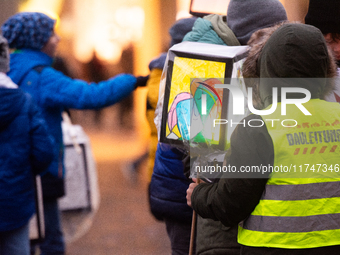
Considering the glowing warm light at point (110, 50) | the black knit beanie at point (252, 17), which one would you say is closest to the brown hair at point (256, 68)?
the black knit beanie at point (252, 17)

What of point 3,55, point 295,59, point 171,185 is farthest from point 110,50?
point 295,59

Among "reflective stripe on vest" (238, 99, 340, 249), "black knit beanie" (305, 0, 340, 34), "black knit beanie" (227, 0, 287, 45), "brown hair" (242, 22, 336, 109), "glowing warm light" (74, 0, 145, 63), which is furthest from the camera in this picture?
"glowing warm light" (74, 0, 145, 63)

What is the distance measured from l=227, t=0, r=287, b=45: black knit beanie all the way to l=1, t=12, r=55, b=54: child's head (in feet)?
5.24

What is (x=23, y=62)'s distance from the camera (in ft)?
9.96

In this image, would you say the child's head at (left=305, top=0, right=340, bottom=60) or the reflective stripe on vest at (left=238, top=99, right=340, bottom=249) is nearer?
the reflective stripe on vest at (left=238, top=99, right=340, bottom=249)

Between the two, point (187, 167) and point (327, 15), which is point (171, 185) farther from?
point (327, 15)

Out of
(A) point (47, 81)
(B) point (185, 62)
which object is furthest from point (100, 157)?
(B) point (185, 62)

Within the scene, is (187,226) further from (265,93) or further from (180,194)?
(265,93)

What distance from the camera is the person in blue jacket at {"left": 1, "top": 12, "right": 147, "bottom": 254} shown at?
304 centimetres

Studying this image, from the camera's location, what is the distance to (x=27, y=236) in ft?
8.95

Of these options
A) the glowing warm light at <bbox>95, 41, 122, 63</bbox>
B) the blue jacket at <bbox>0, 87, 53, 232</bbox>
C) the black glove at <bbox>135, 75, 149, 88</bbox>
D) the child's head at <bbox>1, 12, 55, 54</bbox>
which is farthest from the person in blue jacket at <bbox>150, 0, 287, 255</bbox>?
the glowing warm light at <bbox>95, 41, 122, 63</bbox>

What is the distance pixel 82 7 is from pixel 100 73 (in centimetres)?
411

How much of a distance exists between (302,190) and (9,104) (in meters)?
1.68

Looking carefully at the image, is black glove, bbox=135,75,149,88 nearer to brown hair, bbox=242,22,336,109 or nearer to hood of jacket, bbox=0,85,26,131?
hood of jacket, bbox=0,85,26,131
